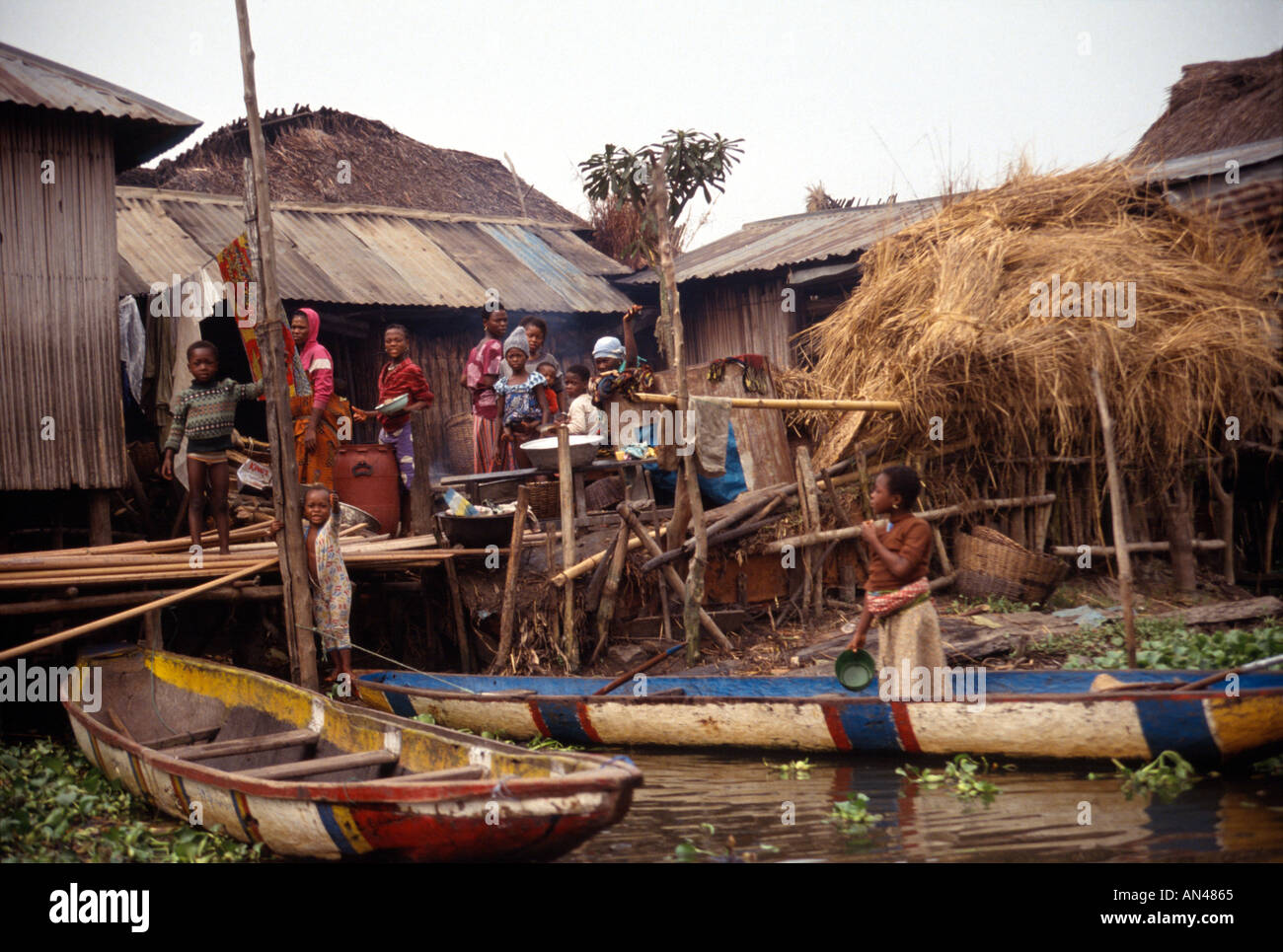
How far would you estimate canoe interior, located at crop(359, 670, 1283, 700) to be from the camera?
605 centimetres

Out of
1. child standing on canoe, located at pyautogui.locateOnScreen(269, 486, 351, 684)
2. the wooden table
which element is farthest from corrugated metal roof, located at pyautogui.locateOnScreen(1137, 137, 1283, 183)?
child standing on canoe, located at pyautogui.locateOnScreen(269, 486, 351, 684)

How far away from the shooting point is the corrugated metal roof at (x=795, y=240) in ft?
40.6

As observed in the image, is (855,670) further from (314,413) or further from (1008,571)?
(314,413)

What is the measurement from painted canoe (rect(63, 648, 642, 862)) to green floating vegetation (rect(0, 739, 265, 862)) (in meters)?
0.10

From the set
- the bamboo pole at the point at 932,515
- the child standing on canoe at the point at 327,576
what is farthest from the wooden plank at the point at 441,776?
the bamboo pole at the point at 932,515

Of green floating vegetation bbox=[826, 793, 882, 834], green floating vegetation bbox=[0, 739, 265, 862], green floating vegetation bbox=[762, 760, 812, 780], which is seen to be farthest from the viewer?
green floating vegetation bbox=[762, 760, 812, 780]

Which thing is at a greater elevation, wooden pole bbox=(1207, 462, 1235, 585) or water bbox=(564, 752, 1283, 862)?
wooden pole bbox=(1207, 462, 1235, 585)

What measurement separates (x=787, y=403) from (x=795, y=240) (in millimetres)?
6242

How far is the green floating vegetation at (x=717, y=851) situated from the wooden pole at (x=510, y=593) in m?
3.18

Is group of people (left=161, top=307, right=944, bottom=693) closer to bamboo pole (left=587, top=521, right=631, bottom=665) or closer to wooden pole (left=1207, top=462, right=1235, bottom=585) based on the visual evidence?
bamboo pole (left=587, top=521, right=631, bottom=665)

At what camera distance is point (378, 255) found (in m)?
12.2

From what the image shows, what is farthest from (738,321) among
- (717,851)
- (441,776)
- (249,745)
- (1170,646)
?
(441,776)

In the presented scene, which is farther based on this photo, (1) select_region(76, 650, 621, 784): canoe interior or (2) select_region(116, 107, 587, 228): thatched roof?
(2) select_region(116, 107, 587, 228): thatched roof
